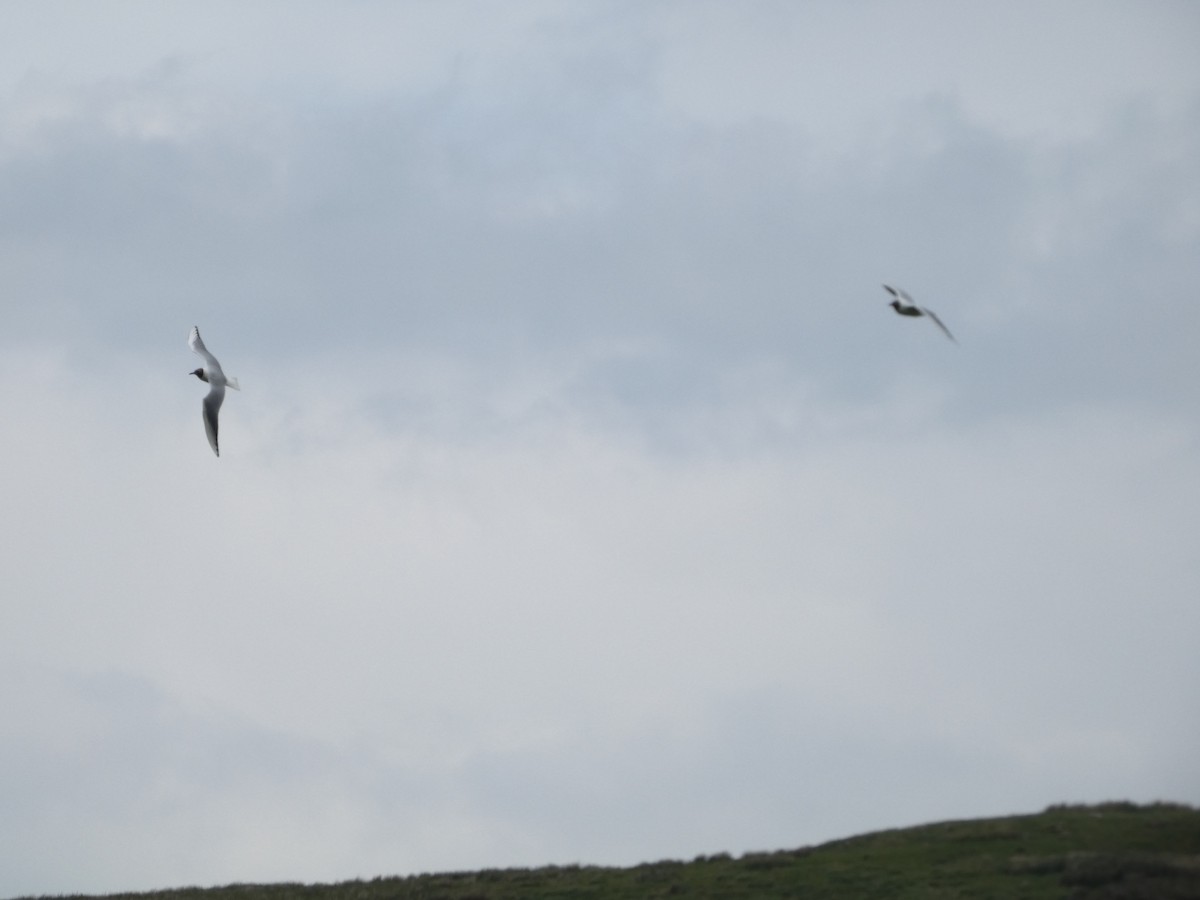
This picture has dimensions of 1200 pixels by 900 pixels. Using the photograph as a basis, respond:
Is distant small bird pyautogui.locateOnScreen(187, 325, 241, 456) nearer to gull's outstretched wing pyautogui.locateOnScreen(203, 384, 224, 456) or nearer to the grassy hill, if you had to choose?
gull's outstretched wing pyautogui.locateOnScreen(203, 384, 224, 456)

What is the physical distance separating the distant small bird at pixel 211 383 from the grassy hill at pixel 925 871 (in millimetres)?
12813

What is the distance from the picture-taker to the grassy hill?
33531 mm

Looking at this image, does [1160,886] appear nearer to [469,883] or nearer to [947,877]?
[947,877]

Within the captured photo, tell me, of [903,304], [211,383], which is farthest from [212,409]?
[903,304]

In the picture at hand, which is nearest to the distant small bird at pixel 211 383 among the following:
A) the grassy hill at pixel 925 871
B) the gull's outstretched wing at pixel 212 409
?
the gull's outstretched wing at pixel 212 409

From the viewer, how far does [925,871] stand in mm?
36719

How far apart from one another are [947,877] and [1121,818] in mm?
5011

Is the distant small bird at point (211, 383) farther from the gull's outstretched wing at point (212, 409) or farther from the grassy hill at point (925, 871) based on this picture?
the grassy hill at point (925, 871)

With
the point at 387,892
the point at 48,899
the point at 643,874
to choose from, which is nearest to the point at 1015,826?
the point at 643,874

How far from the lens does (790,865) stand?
1570 inches

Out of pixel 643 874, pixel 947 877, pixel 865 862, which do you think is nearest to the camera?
pixel 947 877

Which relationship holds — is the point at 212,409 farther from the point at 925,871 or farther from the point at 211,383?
the point at 925,871

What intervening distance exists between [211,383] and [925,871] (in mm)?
24161

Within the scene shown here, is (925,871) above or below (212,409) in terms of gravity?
below
